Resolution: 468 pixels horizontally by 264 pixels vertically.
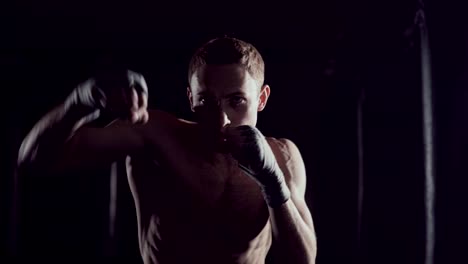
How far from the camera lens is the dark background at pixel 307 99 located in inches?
80.0

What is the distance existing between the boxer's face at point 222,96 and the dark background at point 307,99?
1057 millimetres

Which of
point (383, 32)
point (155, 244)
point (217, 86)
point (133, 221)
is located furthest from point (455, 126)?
point (133, 221)

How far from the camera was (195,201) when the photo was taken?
52.3 inches

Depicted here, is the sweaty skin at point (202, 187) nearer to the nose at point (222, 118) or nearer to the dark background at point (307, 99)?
the nose at point (222, 118)

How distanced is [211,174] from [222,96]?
0.24 metres

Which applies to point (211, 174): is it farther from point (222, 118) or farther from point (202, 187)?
point (222, 118)

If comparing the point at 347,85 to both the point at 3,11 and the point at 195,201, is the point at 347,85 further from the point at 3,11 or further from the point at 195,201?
the point at 3,11

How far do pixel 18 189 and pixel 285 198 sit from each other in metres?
3.30

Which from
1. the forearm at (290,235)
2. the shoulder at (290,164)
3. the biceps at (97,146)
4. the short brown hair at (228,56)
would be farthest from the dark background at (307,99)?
the biceps at (97,146)

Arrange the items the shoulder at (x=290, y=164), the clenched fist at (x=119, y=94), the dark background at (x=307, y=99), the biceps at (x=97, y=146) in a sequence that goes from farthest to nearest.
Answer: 1. the dark background at (x=307, y=99)
2. the shoulder at (x=290, y=164)
3. the biceps at (x=97, y=146)
4. the clenched fist at (x=119, y=94)

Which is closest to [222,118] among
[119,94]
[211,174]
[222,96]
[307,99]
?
[222,96]

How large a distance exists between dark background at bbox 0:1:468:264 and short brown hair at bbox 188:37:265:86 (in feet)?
3.27

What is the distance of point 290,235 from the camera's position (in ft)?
4.56

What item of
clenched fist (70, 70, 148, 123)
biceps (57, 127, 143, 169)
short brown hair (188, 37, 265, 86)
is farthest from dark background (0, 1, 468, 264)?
clenched fist (70, 70, 148, 123)
